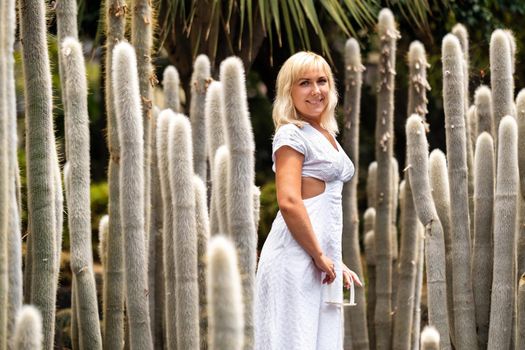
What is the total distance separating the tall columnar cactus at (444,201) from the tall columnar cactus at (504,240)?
32 centimetres

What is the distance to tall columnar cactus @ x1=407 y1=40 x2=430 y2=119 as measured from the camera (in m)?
5.97

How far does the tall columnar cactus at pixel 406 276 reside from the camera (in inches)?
229

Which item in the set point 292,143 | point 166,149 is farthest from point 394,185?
point 292,143

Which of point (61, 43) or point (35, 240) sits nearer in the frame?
point (35, 240)

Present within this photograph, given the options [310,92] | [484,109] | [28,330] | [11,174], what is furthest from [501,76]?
[28,330]

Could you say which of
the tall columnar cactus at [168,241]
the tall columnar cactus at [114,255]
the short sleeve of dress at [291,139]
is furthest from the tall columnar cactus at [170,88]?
the short sleeve of dress at [291,139]

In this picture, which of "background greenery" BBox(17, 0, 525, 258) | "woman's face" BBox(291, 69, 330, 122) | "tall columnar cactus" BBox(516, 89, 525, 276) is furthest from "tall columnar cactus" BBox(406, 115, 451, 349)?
"background greenery" BBox(17, 0, 525, 258)

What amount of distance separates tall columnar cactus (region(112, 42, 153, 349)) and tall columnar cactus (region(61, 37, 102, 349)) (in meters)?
0.15

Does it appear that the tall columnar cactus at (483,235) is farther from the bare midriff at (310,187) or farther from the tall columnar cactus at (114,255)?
the tall columnar cactus at (114,255)

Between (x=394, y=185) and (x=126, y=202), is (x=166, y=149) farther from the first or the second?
(x=394, y=185)

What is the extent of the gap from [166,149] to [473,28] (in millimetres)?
4715

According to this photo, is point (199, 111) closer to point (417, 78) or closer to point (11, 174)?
point (417, 78)

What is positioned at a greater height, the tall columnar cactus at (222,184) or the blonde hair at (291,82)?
the blonde hair at (291,82)

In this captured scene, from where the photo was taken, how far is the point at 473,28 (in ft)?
27.6
